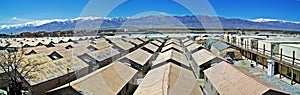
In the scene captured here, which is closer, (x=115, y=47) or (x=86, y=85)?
(x=86, y=85)

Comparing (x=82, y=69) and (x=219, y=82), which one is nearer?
(x=219, y=82)

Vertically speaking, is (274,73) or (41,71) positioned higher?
(41,71)

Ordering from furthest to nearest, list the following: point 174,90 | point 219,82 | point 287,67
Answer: point 287,67 → point 219,82 → point 174,90

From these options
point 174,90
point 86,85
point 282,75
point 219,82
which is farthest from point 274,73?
point 86,85

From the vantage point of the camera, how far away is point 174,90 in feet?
52.3

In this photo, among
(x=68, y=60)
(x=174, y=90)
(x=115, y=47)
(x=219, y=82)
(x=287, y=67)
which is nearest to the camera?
(x=174, y=90)

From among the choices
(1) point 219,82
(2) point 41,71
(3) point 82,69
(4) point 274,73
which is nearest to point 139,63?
(3) point 82,69

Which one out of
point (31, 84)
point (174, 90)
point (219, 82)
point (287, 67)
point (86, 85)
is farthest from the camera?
point (287, 67)

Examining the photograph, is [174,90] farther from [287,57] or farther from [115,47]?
[115,47]

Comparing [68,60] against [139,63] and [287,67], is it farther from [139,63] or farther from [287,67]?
[287,67]

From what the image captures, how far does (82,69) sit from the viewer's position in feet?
96.6

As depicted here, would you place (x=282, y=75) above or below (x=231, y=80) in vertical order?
below

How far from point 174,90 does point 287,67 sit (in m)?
17.7

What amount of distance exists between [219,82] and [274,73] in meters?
14.2
